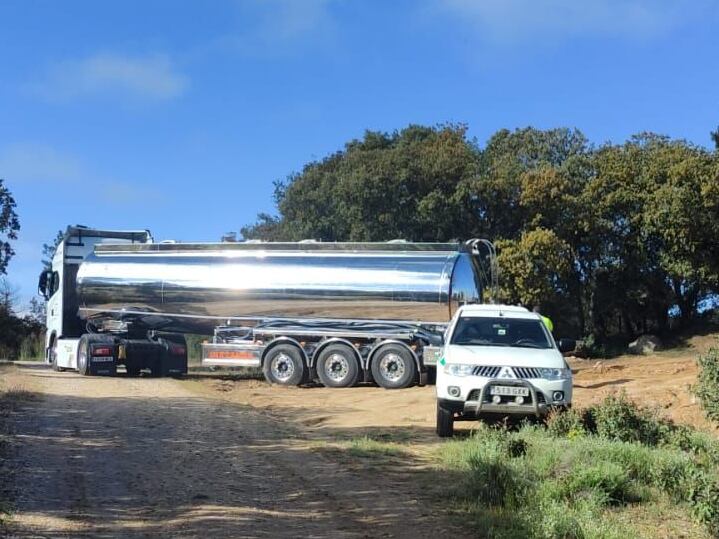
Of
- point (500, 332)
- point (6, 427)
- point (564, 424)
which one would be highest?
point (500, 332)

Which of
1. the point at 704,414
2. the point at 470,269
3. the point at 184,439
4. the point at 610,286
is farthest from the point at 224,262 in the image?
the point at 610,286

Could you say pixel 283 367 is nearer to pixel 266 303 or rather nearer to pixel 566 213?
pixel 266 303

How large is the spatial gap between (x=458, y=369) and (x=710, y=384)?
3.57m

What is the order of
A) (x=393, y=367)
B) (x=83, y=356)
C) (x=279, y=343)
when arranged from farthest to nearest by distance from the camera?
(x=83, y=356)
(x=279, y=343)
(x=393, y=367)

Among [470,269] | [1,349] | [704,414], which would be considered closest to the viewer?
[704,414]

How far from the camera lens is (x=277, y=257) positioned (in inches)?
854

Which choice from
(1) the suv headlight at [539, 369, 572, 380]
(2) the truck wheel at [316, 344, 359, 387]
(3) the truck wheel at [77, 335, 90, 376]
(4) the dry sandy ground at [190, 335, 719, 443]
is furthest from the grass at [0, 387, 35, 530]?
(2) the truck wheel at [316, 344, 359, 387]

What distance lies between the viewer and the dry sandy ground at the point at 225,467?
21.5ft

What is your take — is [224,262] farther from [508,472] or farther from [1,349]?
[1,349]

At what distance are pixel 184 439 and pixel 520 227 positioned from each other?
2541cm

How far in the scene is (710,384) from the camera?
10953 millimetres

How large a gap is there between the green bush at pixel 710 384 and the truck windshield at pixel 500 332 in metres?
2.19

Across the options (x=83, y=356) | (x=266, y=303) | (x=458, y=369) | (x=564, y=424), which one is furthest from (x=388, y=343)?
(x=564, y=424)

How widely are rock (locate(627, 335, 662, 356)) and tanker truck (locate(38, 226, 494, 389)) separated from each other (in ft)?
41.2
